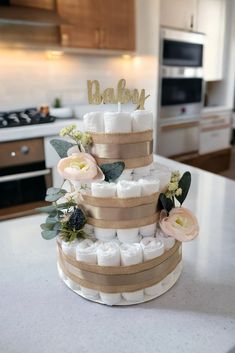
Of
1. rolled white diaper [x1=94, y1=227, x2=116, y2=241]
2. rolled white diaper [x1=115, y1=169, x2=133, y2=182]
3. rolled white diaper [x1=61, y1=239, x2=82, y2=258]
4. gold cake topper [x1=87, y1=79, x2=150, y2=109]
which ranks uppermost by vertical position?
gold cake topper [x1=87, y1=79, x2=150, y2=109]

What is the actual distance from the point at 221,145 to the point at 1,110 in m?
2.75

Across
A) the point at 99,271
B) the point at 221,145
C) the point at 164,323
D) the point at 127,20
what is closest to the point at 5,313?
the point at 99,271

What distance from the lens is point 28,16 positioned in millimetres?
2137

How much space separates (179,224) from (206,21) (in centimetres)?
346

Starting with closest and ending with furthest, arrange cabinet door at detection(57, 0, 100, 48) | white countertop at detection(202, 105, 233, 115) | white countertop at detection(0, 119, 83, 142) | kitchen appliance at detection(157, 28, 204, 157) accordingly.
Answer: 1. white countertop at detection(0, 119, 83, 142)
2. cabinet door at detection(57, 0, 100, 48)
3. kitchen appliance at detection(157, 28, 204, 157)
4. white countertop at detection(202, 105, 233, 115)

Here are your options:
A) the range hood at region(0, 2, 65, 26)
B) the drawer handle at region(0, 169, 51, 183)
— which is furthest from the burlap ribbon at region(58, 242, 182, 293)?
the range hood at region(0, 2, 65, 26)

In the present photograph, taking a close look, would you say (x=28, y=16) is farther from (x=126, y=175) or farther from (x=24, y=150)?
(x=126, y=175)

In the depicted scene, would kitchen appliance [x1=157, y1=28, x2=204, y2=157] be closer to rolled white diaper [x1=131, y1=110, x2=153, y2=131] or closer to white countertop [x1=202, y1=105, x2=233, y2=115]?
white countertop [x1=202, y1=105, x2=233, y2=115]

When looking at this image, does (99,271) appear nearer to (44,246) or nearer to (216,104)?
(44,246)

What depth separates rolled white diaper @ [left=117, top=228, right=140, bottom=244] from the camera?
25.7 inches

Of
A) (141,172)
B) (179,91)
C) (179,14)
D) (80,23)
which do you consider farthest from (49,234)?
(179,14)

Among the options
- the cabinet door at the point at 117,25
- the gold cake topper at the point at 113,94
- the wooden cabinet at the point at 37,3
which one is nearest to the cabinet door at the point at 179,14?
the cabinet door at the point at 117,25

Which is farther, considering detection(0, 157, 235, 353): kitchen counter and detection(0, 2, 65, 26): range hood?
detection(0, 2, 65, 26): range hood

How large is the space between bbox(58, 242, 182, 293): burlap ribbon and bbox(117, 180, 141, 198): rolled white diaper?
0.15 m
